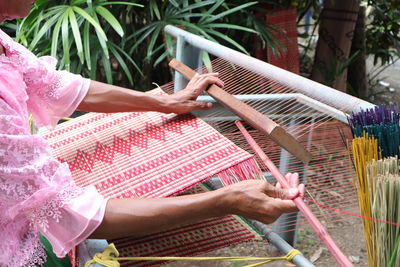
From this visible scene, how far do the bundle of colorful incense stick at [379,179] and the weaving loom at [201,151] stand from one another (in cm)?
17

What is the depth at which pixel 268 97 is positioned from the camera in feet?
4.81

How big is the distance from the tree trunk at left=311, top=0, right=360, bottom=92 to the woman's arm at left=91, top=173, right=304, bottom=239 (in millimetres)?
2772

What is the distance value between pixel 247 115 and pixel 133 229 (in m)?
0.42

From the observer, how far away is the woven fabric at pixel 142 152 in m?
1.19

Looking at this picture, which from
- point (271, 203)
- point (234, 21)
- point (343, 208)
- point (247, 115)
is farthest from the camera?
point (234, 21)

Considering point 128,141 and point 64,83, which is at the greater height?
point 64,83

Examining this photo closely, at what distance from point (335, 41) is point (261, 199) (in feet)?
9.53

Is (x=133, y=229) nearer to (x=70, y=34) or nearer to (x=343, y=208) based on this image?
(x=343, y=208)

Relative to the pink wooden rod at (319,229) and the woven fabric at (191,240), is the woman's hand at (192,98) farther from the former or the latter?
the pink wooden rod at (319,229)

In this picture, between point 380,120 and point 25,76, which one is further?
point 25,76

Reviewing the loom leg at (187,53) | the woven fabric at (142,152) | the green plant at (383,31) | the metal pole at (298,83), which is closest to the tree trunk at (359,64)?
the green plant at (383,31)

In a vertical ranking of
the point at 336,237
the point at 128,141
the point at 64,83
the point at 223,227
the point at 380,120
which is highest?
the point at 380,120

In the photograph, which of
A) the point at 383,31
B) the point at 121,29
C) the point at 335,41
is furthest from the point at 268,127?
the point at 383,31

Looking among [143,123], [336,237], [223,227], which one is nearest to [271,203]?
[223,227]
